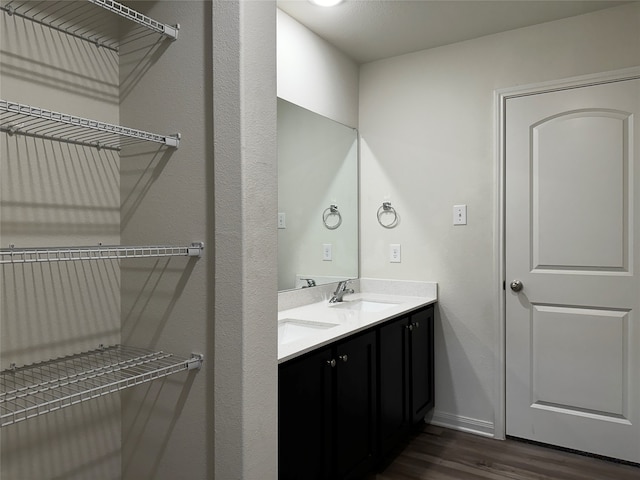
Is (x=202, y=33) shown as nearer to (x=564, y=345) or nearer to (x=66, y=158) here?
(x=66, y=158)

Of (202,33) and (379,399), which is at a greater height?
(202,33)

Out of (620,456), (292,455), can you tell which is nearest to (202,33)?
(292,455)

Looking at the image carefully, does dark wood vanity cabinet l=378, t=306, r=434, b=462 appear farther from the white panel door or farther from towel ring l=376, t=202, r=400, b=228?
towel ring l=376, t=202, r=400, b=228

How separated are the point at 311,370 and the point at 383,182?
1.72 metres

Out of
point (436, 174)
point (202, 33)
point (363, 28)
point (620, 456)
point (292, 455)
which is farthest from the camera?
point (436, 174)

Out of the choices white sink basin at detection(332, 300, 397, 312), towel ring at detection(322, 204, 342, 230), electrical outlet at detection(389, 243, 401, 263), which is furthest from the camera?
electrical outlet at detection(389, 243, 401, 263)

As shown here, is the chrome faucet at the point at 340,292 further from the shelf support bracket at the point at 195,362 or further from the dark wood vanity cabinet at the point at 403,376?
the shelf support bracket at the point at 195,362

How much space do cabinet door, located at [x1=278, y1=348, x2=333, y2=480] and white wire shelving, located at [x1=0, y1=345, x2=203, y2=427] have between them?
1.22 feet

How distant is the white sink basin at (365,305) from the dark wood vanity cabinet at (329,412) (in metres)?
A: 0.60

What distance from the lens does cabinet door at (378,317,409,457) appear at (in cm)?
229

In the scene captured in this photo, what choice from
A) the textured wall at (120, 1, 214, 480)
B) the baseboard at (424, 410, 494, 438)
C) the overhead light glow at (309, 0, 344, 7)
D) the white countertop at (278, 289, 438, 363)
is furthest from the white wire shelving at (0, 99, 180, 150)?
the baseboard at (424, 410, 494, 438)

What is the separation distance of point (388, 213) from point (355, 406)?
4.75ft

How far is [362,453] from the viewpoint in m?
2.12

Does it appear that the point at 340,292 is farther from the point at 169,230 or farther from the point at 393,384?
the point at 169,230
